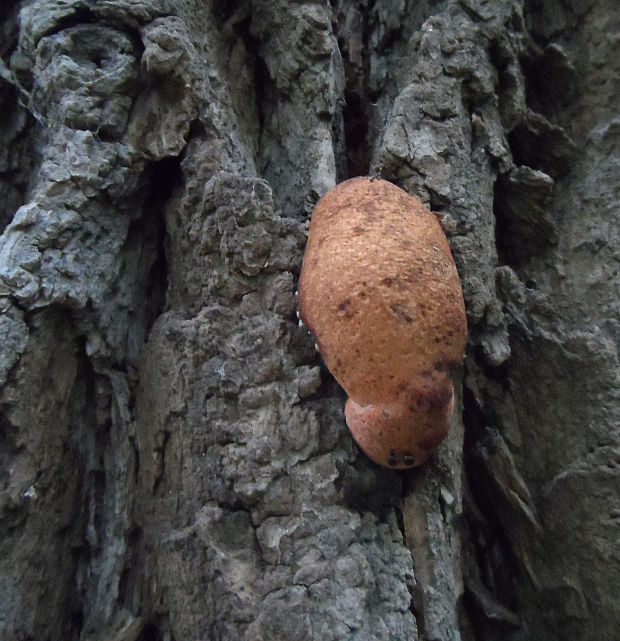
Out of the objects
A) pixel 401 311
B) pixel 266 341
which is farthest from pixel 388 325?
pixel 266 341

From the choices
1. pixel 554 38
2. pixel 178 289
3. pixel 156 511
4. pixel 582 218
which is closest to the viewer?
pixel 156 511

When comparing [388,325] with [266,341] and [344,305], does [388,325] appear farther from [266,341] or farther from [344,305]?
[266,341]

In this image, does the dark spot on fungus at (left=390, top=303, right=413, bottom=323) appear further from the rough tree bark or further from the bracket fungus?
the rough tree bark

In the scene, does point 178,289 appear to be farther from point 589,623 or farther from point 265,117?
point 589,623

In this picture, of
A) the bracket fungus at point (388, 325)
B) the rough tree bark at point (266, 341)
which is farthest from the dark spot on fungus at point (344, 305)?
the rough tree bark at point (266, 341)

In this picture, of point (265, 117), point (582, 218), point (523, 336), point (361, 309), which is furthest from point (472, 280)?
point (265, 117)

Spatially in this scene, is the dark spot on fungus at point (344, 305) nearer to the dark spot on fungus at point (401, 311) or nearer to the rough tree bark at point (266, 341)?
the dark spot on fungus at point (401, 311)
